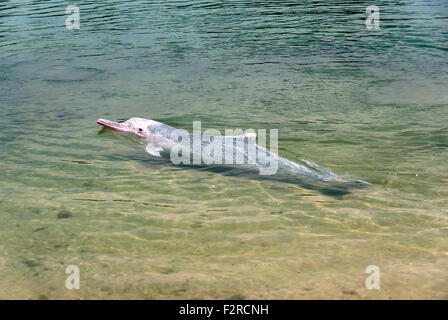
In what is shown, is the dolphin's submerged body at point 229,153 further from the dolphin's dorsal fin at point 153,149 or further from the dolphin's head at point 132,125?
the dolphin's head at point 132,125

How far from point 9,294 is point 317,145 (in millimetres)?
5483

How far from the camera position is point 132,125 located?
30.2 feet

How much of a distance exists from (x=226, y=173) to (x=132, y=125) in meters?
2.76

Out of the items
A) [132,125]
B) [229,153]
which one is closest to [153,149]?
[132,125]

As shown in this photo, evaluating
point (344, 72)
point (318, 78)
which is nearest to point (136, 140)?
point (318, 78)

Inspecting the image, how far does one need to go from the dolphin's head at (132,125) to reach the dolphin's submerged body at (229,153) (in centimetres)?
15

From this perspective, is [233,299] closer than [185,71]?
Yes

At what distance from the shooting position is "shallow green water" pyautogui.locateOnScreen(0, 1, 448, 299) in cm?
472

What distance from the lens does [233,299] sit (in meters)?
4.35

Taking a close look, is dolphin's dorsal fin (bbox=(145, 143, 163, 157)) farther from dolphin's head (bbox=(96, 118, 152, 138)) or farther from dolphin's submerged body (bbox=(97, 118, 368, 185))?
dolphin's head (bbox=(96, 118, 152, 138))

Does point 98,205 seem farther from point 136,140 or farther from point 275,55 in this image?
point 275,55

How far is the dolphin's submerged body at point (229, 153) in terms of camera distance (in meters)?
6.90

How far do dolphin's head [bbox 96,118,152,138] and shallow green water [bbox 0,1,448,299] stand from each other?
0.61 feet

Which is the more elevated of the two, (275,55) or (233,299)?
(275,55)
